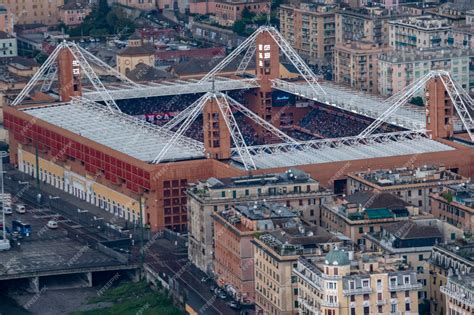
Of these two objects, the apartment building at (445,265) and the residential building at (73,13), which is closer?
the apartment building at (445,265)

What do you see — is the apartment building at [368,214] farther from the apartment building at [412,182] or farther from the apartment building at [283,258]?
the apartment building at [283,258]

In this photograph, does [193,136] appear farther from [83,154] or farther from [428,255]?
[428,255]

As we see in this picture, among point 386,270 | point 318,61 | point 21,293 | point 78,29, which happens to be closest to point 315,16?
point 318,61

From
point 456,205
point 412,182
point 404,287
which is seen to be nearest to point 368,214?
point 456,205

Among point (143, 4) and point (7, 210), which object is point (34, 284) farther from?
point (143, 4)

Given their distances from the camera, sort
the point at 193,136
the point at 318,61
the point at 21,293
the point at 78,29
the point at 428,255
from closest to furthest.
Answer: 1. the point at 428,255
2. the point at 21,293
3. the point at 193,136
4. the point at 318,61
5. the point at 78,29

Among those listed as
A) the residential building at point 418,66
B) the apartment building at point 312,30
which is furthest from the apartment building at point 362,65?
the apartment building at point 312,30

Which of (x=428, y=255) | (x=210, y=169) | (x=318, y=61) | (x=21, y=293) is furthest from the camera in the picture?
(x=318, y=61)
